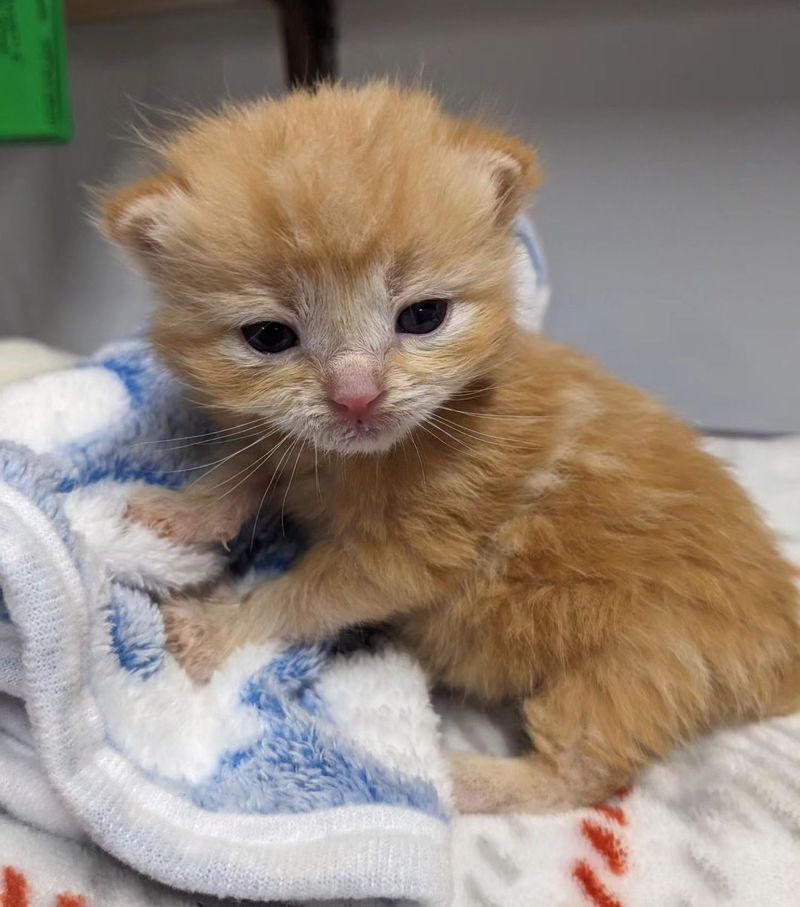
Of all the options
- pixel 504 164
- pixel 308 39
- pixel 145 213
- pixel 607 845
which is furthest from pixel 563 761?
pixel 308 39

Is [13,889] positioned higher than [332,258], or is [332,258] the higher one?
[332,258]

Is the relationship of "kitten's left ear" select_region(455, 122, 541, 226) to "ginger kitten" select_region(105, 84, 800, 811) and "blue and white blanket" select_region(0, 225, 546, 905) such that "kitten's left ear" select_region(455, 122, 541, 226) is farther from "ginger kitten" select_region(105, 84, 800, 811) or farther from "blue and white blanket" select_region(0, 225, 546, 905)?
"blue and white blanket" select_region(0, 225, 546, 905)

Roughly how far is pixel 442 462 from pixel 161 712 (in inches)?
19.7

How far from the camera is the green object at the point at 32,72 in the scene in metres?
1.35

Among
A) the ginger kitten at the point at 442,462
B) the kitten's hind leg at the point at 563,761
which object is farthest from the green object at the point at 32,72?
the kitten's hind leg at the point at 563,761

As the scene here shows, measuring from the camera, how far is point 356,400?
906 millimetres

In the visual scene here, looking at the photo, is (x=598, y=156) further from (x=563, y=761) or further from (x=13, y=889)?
(x=13, y=889)

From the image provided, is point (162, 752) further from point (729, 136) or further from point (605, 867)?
point (729, 136)

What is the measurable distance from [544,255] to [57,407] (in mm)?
1204

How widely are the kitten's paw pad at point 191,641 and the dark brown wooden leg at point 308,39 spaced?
1.17 meters

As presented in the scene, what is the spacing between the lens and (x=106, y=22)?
187 centimetres

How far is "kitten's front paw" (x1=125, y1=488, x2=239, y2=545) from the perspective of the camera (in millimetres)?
1137

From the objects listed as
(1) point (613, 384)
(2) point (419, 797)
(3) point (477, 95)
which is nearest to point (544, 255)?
(3) point (477, 95)

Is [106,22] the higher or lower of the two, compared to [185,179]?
higher
